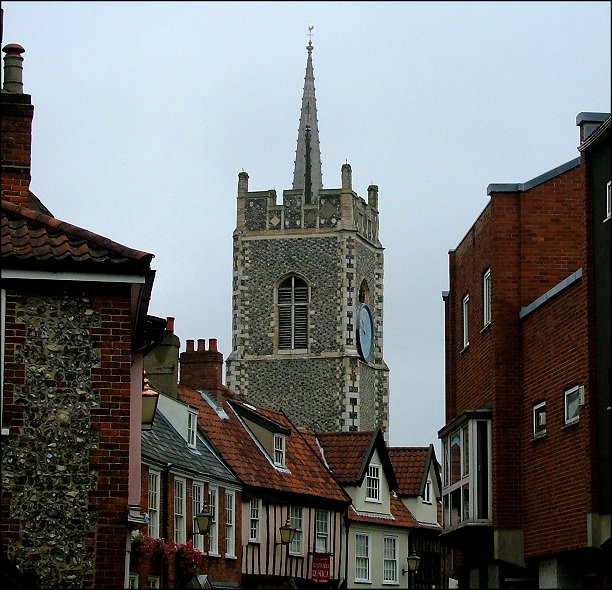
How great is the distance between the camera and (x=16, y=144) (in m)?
19.8

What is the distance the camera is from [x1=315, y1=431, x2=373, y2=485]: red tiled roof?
4825 centimetres

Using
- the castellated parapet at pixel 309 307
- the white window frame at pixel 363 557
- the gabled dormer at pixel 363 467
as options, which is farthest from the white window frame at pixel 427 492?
the castellated parapet at pixel 309 307

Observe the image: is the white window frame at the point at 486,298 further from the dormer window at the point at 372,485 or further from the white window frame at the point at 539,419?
the dormer window at the point at 372,485

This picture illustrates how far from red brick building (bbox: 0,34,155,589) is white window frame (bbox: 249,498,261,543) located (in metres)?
22.2

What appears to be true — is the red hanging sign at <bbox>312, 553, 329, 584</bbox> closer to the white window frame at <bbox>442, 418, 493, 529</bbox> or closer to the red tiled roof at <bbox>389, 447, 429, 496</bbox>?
the red tiled roof at <bbox>389, 447, 429, 496</bbox>

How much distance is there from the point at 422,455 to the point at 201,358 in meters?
12.3

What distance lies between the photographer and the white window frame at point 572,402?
22.7 meters

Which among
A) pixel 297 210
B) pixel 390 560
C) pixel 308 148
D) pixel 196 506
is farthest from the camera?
pixel 308 148

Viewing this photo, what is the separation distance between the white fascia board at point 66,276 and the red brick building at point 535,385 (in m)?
6.66

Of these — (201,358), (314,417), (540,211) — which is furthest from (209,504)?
(314,417)

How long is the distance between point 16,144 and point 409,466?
35702 millimetres

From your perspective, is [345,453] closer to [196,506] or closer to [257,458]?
[257,458]

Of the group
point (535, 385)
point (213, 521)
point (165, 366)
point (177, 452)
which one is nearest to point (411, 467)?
point (213, 521)

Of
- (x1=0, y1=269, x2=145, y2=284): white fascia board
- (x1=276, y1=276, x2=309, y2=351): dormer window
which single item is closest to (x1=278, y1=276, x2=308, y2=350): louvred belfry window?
(x1=276, y1=276, x2=309, y2=351): dormer window
